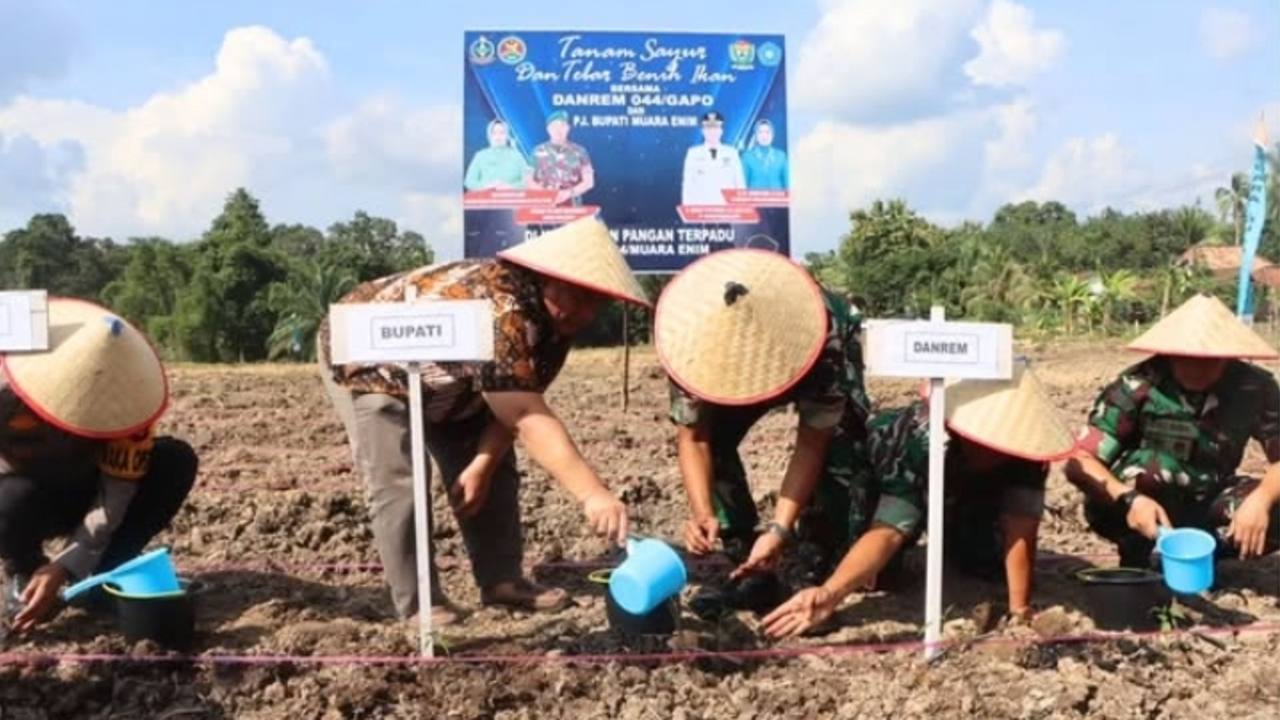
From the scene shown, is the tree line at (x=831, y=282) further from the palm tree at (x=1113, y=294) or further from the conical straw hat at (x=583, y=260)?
the conical straw hat at (x=583, y=260)

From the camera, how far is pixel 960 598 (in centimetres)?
378

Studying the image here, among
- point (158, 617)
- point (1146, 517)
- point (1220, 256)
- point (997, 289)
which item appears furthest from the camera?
point (1220, 256)

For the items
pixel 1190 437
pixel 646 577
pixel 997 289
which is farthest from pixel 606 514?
pixel 997 289

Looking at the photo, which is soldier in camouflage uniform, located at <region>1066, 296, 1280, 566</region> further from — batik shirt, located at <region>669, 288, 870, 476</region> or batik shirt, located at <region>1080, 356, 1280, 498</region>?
batik shirt, located at <region>669, 288, 870, 476</region>

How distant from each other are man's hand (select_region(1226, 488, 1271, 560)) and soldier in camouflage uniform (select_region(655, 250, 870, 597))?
1129 millimetres

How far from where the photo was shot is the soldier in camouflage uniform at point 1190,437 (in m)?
3.69

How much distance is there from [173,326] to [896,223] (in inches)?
868

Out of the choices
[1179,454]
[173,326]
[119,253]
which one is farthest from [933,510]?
[119,253]

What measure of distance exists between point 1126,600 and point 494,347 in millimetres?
1820

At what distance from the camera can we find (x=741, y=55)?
8.41 m

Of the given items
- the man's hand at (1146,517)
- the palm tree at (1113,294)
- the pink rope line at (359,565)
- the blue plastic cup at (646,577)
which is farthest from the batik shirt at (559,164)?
the palm tree at (1113,294)

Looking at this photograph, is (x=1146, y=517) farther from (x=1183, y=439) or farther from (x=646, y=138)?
(x=646, y=138)

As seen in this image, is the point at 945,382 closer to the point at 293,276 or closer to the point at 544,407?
the point at 544,407

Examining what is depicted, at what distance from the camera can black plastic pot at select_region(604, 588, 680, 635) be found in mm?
3047
